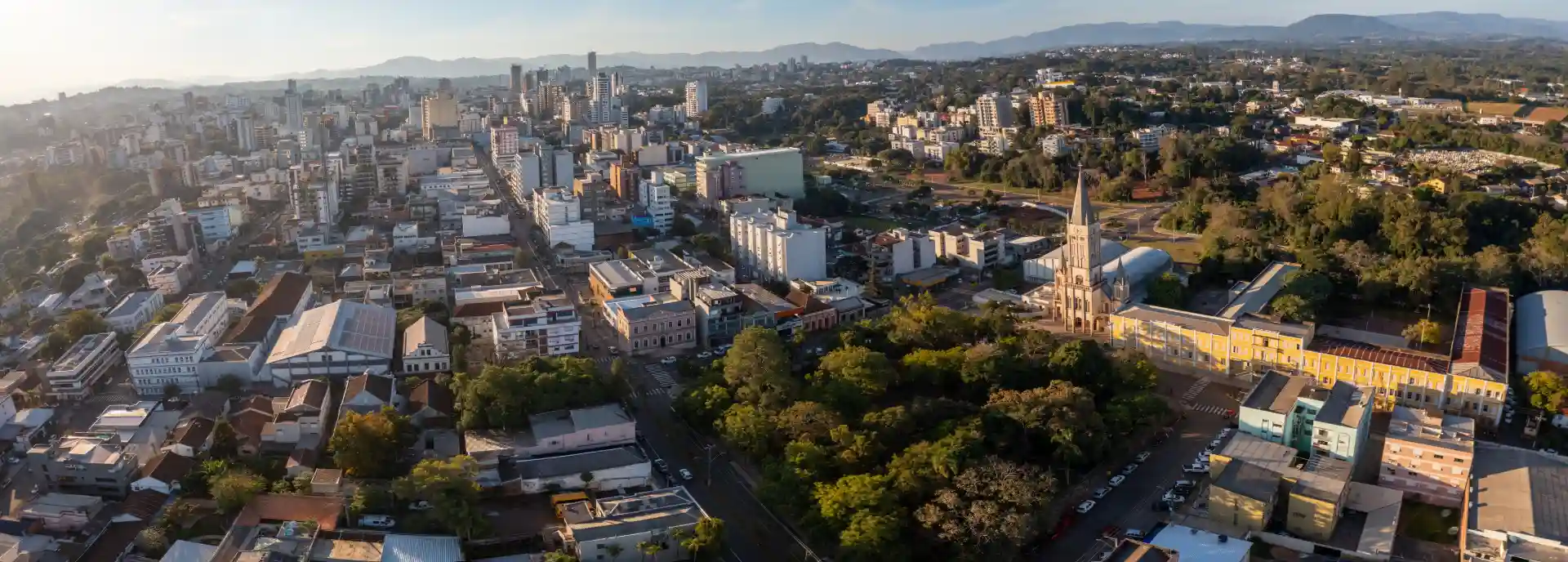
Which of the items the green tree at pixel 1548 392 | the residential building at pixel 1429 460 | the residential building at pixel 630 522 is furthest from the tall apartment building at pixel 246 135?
the green tree at pixel 1548 392

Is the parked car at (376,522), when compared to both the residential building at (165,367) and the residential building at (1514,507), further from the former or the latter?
the residential building at (1514,507)

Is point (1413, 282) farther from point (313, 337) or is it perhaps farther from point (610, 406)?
point (313, 337)

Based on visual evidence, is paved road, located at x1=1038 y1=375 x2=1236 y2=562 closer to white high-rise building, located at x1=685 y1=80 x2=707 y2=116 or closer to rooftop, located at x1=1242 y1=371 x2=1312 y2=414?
rooftop, located at x1=1242 y1=371 x2=1312 y2=414

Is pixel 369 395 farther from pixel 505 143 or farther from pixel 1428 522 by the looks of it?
pixel 505 143

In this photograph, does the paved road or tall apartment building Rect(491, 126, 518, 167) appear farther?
tall apartment building Rect(491, 126, 518, 167)

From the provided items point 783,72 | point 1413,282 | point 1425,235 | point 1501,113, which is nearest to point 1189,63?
point 1501,113

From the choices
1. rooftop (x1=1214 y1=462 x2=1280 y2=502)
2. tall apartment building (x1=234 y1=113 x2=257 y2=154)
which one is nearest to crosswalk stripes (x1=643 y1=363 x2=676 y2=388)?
rooftop (x1=1214 y1=462 x2=1280 y2=502)
